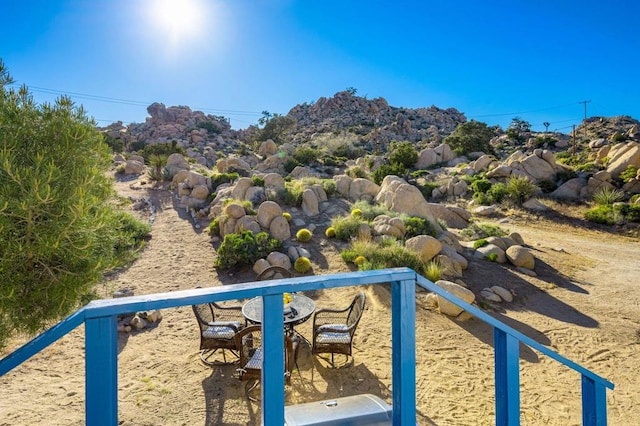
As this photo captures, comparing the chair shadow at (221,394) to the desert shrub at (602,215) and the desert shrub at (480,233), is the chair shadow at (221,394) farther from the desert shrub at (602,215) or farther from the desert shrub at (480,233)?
the desert shrub at (602,215)

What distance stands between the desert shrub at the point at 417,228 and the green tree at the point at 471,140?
81.2 ft

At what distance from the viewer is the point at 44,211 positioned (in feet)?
8.94

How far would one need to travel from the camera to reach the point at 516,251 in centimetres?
1143

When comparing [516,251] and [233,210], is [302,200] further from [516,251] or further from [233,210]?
[516,251]

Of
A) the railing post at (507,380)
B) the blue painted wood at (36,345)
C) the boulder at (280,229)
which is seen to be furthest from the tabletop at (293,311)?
the boulder at (280,229)

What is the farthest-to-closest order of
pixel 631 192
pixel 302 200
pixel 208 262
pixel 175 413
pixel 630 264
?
pixel 631 192, pixel 302 200, pixel 630 264, pixel 208 262, pixel 175 413

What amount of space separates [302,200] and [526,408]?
11172 mm

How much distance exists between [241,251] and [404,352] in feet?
29.9

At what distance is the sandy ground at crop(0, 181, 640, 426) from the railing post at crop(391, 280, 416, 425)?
11.4 ft

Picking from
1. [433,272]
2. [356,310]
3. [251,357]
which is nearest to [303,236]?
[433,272]

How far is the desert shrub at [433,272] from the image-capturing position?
30.2ft

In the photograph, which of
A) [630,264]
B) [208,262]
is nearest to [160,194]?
A: [208,262]

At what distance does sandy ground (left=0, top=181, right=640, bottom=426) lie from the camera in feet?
16.3

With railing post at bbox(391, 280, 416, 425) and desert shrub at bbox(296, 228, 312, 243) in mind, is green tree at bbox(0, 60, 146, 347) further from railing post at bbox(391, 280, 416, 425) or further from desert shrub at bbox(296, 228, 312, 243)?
desert shrub at bbox(296, 228, 312, 243)
